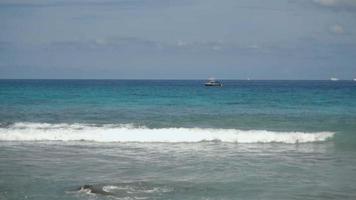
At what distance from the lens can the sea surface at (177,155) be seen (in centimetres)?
1188

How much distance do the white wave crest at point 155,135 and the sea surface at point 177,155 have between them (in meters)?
0.04

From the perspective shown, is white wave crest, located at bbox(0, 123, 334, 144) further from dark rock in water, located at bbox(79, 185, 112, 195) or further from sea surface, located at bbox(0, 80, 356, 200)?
dark rock in water, located at bbox(79, 185, 112, 195)

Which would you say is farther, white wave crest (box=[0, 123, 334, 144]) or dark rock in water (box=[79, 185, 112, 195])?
white wave crest (box=[0, 123, 334, 144])

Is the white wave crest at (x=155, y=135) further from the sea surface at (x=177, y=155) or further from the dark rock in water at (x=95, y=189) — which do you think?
the dark rock in water at (x=95, y=189)

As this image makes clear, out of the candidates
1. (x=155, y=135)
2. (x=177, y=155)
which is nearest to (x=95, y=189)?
(x=177, y=155)

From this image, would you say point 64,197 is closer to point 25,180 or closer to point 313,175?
point 25,180

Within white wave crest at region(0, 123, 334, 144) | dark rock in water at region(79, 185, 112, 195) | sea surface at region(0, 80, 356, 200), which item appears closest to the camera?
dark rock in water at region(79, 185, 112, 195)

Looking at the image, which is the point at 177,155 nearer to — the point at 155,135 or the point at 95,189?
the point at 155,135

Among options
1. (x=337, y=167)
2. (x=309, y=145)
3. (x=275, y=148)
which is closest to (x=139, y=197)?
(x=337, y=167)

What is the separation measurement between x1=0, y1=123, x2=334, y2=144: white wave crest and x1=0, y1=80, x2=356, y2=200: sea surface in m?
0.04

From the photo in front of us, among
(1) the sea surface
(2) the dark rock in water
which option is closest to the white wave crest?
(1) the sea surface

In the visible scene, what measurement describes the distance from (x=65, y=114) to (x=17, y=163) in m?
16.3

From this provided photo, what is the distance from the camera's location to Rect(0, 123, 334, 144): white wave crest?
21969 millimetres

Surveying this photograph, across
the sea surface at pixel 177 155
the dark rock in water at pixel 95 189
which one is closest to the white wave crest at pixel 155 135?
the sea surface at pixel 177 155
